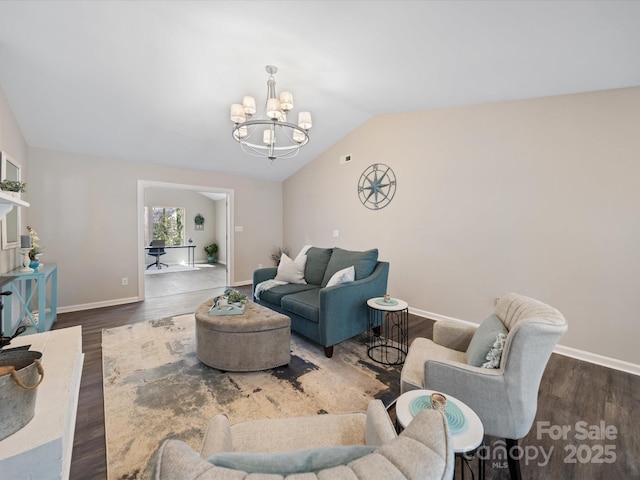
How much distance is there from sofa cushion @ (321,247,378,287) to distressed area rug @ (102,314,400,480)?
0.82m

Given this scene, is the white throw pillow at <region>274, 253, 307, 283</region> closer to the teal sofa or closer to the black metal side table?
the teal sofa

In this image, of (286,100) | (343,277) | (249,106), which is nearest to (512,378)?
(343,277)

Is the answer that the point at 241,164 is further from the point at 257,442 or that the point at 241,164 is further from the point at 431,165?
the point at 257,442

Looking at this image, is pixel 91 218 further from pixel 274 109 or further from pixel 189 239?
pixel 189 239

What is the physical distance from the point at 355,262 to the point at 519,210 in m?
1.93

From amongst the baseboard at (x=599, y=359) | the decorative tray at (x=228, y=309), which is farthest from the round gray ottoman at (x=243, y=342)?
the baseboard at (x=599, y=359)

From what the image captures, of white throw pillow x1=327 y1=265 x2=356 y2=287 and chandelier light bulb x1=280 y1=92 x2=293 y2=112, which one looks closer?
chandelier light bulb x1=280 y1=92 x2=293 y2=112

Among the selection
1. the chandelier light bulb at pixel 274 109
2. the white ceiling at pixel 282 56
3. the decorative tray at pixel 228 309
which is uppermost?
the white ceiling at pixel 282 56

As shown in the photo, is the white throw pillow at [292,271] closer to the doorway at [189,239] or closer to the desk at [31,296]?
the desk at [31,296]

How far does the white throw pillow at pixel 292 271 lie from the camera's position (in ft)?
12.0

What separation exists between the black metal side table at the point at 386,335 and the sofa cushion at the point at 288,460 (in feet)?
6.03

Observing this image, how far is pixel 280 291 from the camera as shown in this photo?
130 inches

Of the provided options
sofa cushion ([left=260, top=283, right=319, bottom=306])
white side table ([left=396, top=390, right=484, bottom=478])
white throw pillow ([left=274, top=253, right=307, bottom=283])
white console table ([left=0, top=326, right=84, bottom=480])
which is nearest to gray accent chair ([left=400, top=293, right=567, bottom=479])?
white side table ([left=396, top=390, right=484, bottom=478])

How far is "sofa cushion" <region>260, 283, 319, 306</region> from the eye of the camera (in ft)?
10.6
